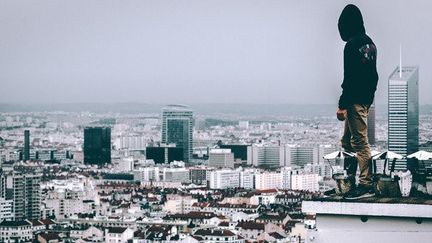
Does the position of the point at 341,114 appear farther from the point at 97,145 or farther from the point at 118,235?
the point at 97,145

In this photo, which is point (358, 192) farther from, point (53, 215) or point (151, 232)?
point (53, 215)

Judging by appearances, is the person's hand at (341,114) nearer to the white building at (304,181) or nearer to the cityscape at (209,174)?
the cityscape at (209,174)

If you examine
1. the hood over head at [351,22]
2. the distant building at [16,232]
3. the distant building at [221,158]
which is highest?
the hood over head at [351,22]

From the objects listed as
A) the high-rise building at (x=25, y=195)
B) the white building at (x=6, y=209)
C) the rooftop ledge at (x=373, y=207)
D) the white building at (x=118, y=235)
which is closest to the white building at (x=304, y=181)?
the high-rise building at (x=25, y=195)

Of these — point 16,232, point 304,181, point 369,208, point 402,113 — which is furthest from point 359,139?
point 304,181

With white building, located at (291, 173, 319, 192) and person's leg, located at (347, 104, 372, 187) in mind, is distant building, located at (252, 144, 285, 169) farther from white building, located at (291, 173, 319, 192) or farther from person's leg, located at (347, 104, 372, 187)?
person's leg, located at (347, 104, 372, 187)

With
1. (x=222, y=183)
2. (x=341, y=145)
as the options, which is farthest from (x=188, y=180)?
(x=341, y=145)

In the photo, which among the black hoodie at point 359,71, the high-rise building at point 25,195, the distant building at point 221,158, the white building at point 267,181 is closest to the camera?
the black hoodie at point 359,71
